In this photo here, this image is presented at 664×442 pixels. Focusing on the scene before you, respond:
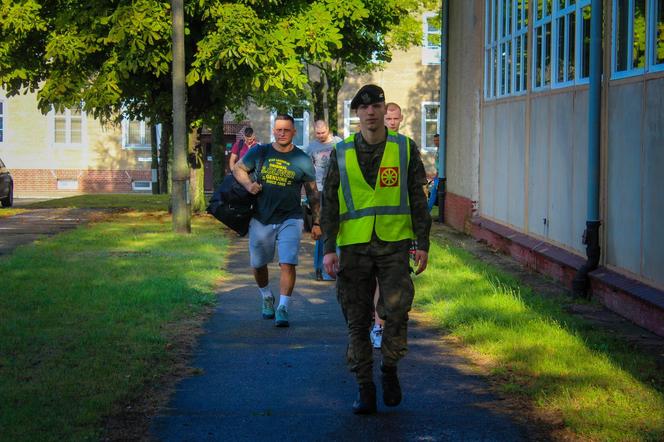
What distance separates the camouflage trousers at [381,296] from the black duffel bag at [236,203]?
3.35 m

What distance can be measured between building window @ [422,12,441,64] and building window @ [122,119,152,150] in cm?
1259

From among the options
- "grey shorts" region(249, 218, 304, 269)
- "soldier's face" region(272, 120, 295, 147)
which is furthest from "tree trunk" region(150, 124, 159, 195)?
"soldier's face" region(272, 120, 295, 147)

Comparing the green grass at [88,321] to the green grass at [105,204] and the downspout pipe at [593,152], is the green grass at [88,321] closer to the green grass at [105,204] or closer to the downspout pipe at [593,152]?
the downspout pipe at [593,152]

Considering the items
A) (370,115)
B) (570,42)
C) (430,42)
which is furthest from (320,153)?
(430,42)

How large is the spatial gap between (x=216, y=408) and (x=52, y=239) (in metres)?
12.2

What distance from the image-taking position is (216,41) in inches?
807

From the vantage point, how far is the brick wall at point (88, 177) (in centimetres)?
5222

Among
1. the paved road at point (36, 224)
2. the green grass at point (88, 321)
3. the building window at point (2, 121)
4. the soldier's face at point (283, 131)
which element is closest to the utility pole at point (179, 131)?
the green grass at point (88, 321)

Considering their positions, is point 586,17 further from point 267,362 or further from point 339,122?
point 339,122

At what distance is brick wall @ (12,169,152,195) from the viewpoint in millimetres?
52219

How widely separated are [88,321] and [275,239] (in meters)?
1.74

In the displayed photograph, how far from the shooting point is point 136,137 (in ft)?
172

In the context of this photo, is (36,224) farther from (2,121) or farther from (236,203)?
(2,121)

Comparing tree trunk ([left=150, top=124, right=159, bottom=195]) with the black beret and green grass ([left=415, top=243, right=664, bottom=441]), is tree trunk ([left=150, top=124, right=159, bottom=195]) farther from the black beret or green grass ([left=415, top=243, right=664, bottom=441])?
the black beret
